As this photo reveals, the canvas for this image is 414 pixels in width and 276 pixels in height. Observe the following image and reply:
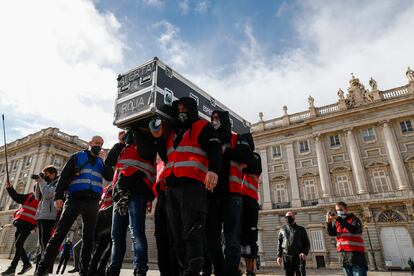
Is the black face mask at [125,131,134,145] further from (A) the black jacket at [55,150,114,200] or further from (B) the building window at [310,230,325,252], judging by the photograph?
(B) the building window at [310,230,325,252]

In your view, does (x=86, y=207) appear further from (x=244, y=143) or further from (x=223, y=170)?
(x=244, y=143)

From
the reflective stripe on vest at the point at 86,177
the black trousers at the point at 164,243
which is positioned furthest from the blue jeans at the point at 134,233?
the reflective stripe on vest at the point at 86,177

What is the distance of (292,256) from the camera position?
229 inches

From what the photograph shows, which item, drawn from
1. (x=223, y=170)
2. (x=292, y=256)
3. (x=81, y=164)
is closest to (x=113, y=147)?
(x=81, y=164)

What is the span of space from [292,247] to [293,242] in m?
0.11

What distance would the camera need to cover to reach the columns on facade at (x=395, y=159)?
21.0 m

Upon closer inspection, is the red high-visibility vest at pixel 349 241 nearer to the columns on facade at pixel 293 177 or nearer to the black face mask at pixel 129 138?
the black face mask at pixel 129 138

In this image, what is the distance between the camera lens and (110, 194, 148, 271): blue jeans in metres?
2.98

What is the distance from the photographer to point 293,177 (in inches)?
1003

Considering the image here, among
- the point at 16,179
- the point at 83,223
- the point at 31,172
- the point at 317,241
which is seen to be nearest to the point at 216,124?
the point at 83,223

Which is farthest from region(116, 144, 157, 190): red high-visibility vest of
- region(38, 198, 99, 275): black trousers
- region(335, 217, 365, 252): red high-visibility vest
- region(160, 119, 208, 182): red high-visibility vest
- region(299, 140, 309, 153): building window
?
region(299, 140, 309, 153): building window

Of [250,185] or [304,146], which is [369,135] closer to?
[304,146]

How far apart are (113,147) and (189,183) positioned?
6.29 feet

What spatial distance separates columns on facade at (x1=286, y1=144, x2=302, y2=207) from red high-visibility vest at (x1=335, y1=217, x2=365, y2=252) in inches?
775
